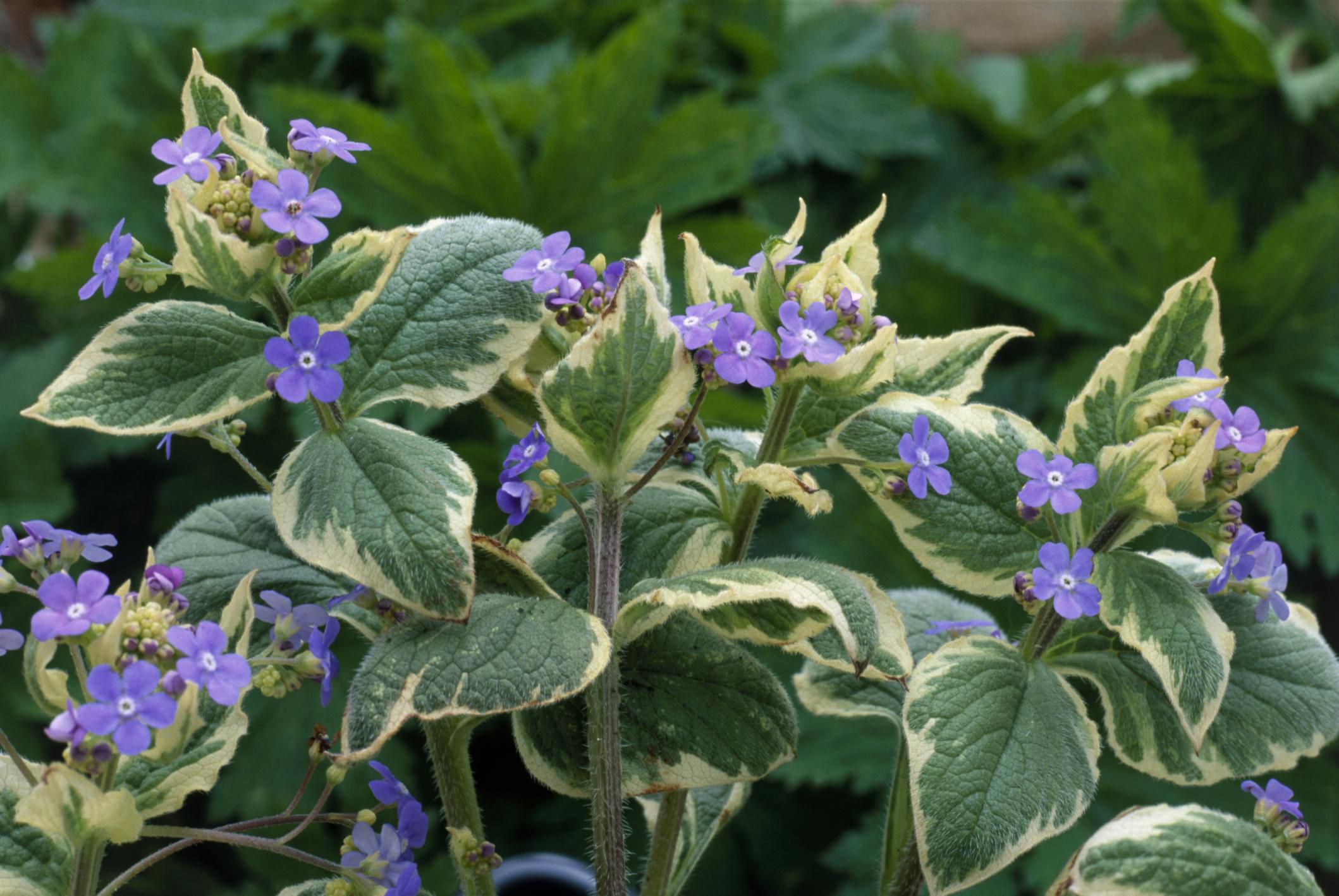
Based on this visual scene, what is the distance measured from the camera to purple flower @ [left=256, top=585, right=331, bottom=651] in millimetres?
474

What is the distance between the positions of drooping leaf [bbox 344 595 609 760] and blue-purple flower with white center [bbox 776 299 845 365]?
0.12 m

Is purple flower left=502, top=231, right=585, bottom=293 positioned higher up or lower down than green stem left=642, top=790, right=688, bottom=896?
higher up

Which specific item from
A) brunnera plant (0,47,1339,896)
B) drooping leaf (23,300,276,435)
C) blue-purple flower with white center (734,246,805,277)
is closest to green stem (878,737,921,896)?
brunnera plant (0,47,1339,896)


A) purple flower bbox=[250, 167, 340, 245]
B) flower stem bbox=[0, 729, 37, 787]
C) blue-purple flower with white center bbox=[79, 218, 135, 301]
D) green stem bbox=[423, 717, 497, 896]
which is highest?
purple flower bbox=[250, 167, 340, 245]

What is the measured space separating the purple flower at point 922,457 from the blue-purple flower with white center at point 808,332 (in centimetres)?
5

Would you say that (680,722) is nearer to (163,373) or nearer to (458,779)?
(458,779)

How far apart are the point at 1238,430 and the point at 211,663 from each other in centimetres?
38

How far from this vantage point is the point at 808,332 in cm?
44

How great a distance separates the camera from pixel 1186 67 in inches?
71.7

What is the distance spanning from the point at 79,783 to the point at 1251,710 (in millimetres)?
449

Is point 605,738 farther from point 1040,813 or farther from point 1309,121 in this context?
point 1309,121

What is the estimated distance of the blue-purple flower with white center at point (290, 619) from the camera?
474mm

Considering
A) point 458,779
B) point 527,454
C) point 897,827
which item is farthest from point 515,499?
point 897,827

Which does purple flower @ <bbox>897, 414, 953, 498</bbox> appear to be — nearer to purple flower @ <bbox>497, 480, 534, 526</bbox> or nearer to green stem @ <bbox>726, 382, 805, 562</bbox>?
green stem @ <bbox>726, 382, 805, 562</bbox>
